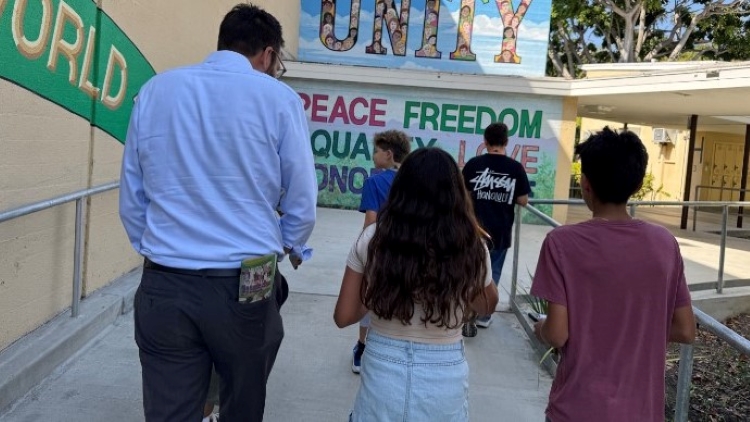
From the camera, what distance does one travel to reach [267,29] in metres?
2.35

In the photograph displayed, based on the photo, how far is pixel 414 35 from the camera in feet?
46.5

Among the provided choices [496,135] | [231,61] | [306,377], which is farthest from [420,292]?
[496,135]

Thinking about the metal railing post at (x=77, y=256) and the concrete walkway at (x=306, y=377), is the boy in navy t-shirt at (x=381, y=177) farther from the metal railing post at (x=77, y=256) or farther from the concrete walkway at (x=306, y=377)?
the metal railing post at (x=77, y=256)

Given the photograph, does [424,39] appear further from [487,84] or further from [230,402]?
[230,402]

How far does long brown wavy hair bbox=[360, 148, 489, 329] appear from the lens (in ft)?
6.78

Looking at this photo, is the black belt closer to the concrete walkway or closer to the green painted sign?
the concrete walkway

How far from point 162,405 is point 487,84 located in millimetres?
10967

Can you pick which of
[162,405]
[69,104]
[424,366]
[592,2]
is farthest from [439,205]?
[592,2]

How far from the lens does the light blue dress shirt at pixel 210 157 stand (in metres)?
2.14

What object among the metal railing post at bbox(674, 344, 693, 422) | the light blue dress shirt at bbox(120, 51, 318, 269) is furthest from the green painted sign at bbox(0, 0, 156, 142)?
the metal railing post at bbox(674, 344, 693, 422)

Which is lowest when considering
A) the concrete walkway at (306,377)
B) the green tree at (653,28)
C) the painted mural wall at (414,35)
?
the concrete walkway at (306,377)

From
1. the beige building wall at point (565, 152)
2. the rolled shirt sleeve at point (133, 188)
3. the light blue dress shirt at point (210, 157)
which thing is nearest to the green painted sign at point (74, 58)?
the rolled shirt sleeve at point (133, 188)

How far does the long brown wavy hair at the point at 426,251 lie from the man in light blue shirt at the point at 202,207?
1.23 ft

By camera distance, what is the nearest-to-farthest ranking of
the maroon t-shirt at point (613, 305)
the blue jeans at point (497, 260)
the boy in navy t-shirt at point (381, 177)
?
the maroon t-shirt at point (613, 305) → the boy in navy t-shirt at point (381, 177) → the blue jeans at point (497, 260)
